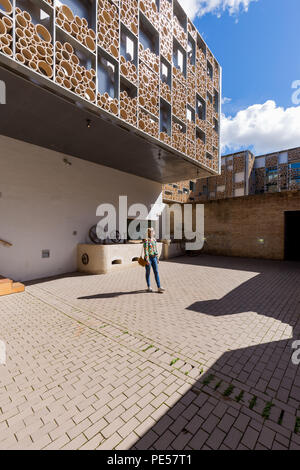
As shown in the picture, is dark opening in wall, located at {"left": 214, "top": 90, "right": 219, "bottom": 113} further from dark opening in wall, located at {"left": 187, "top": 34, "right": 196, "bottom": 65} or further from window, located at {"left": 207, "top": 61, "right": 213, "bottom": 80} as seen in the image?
dark opening in wall, located at {"left": 187, "top": 34, "right": 196, "bottom": 65}

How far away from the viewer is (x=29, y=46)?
4.57m

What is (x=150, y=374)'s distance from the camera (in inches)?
105

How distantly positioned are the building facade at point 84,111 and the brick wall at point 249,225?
339cm

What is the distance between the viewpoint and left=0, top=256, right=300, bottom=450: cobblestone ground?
188 centimetres

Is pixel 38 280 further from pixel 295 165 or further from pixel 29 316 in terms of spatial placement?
pixel 295 165

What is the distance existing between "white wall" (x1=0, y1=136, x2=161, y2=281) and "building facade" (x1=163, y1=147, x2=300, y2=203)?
84.7 ft

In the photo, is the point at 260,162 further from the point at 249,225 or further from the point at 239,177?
the point at 249,225

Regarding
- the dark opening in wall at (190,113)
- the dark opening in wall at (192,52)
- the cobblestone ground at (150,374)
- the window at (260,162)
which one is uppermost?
the window at (260,162)

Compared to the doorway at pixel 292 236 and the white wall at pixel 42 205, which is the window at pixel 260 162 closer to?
the doorway at pixel 292 236

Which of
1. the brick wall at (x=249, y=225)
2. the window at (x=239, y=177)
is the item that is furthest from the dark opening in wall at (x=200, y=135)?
the window at (x=239, y=177)

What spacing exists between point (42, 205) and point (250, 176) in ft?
119

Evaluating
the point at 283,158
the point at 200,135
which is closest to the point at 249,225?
the point at 200,135

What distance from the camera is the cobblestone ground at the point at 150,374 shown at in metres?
1.88
